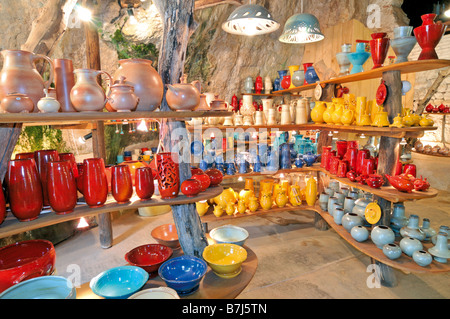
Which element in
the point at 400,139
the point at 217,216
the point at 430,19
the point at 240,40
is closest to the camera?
the point at 430,19

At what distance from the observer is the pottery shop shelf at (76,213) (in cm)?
109

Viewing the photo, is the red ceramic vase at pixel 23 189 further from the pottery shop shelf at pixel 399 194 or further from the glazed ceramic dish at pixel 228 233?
the pottery shop shelf at pixel 399 194

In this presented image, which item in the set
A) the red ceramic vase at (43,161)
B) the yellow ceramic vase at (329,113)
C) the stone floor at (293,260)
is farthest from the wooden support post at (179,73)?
the yellow ceramic vase at (329,113)

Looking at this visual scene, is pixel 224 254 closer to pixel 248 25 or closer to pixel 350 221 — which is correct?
pixel 350 221

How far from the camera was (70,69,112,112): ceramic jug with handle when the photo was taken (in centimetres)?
115

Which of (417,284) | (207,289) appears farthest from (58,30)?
(417,284)

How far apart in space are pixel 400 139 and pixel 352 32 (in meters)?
3.18

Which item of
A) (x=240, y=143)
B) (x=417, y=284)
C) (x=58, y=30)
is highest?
(x=58, y=30)

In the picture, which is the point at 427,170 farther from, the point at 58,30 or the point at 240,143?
the point at 58,30

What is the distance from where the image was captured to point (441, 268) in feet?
6.31

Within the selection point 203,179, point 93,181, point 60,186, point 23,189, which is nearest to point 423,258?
point 203,179

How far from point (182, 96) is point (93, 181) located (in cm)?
61

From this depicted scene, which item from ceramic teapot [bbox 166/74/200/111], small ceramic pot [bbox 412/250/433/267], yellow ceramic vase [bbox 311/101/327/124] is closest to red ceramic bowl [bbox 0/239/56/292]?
ceramic teapot [bbox 166/74/200/111]

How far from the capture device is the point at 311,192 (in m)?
3.30
